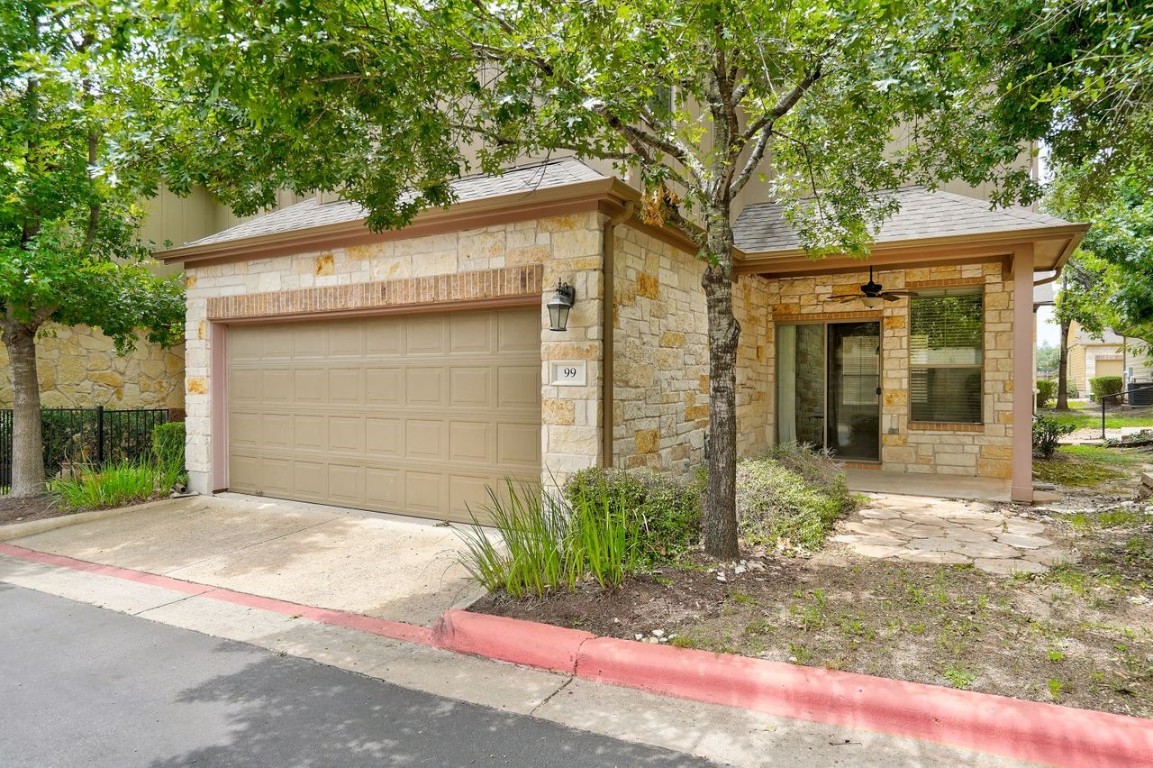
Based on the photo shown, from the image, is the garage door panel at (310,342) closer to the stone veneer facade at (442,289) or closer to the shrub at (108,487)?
the stone veneer facade at (442,289)

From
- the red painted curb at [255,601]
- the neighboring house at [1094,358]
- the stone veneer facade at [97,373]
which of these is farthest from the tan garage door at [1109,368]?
the stone veneer facade at [97,373]

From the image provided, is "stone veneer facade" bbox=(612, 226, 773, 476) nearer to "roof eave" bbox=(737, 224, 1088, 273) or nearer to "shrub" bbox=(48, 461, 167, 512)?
"roof eave" bbox=(737, 224, 1088, 273)

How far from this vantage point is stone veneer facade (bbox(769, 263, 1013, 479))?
27.9 ft

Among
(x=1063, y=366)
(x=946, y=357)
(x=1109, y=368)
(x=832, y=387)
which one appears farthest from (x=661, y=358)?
(x=1109, y=368)

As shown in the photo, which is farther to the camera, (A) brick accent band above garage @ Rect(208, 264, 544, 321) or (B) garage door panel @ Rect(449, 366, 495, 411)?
(B) garage door panel @ Rect(449, 366, 495, 411)

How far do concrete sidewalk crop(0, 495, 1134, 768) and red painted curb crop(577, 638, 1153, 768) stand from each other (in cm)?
3

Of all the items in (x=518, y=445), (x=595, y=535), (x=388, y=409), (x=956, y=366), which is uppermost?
(x=956, y=366)

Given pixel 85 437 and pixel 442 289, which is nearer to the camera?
pixel 442 289

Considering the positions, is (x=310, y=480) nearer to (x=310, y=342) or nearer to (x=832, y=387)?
(x=310, y=342)

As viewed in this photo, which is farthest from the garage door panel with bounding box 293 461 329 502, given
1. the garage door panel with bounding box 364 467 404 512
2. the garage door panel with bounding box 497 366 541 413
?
the garage door panel with bounding box 497 366 541 413

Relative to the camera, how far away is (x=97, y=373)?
34.6ft

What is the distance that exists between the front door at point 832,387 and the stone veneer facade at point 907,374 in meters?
0.19

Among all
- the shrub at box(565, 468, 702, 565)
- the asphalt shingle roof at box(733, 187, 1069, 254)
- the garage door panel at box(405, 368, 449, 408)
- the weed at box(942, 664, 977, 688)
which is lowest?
the weed at box(942, 664, 977, 688)

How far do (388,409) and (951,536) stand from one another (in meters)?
5.78
